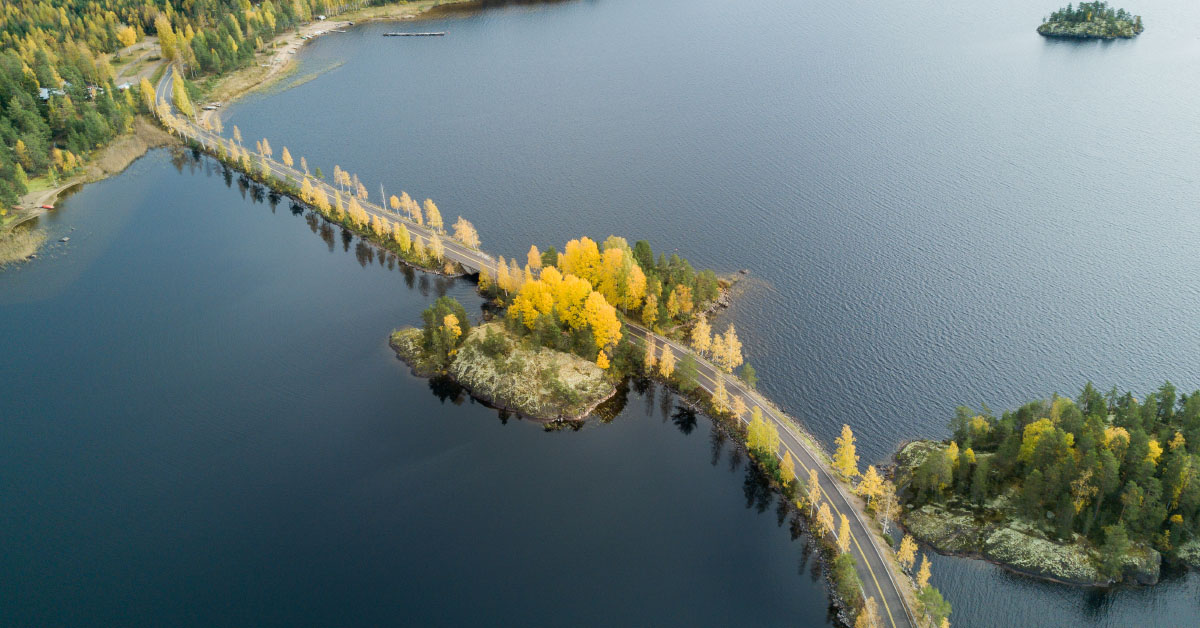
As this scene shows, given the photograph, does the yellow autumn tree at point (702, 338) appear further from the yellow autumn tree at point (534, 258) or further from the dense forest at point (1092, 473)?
the dense forest at point (1092, 473)

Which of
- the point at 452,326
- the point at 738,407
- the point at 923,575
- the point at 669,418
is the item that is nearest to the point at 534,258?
the point at 452,326

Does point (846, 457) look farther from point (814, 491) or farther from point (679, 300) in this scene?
point (679, 300)

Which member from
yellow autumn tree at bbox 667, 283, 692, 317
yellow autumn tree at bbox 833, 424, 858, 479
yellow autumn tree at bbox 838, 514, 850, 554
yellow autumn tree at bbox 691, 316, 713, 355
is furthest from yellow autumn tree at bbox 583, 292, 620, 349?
yellow autumn tree at bbox 838, 514, 850, 554

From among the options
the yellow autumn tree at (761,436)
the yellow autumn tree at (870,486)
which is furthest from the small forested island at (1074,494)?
the yellow autumn tree at (761,436)

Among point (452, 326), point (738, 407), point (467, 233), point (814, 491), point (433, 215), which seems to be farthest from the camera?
point (433, 215)

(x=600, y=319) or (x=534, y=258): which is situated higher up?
(x=534, y=258)

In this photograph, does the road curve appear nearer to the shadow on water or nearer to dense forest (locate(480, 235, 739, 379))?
dense forest (locate(480, 235, 739, 379))
